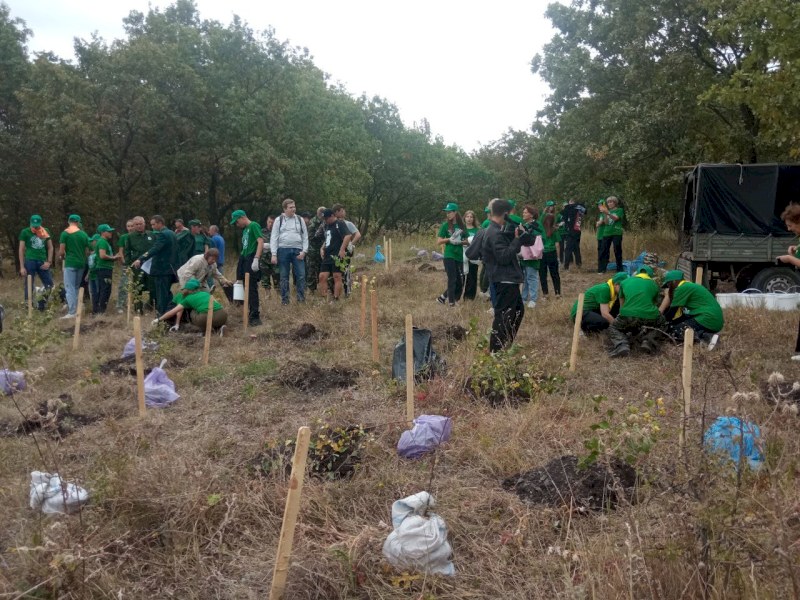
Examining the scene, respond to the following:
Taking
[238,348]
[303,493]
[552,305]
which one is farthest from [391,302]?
[303,493]

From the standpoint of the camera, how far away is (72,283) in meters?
10.7

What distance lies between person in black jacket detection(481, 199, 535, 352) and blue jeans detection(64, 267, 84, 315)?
23.2 ft

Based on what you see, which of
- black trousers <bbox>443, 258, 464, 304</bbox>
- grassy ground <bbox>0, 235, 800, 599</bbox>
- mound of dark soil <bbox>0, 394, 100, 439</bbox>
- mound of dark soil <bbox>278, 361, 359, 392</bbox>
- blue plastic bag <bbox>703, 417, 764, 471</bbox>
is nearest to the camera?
grassy ground <bbox>0, 235, 800, 599</bbox>

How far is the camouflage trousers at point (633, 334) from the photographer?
7035mm

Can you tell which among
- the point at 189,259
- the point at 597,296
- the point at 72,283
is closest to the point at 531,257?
the point at 597,296

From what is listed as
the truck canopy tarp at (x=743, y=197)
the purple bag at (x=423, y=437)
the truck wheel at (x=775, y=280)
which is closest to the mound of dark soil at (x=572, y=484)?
the purple bag at (x=423, y=437)

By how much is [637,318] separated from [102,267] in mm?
8072

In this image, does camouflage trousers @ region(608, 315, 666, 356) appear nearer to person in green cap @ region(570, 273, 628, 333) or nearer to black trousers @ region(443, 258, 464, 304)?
person in green cap @ region(570, 273, 628, 333)

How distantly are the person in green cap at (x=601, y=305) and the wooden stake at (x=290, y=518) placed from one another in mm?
5256

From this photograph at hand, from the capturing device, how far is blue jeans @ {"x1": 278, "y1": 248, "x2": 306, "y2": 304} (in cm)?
991

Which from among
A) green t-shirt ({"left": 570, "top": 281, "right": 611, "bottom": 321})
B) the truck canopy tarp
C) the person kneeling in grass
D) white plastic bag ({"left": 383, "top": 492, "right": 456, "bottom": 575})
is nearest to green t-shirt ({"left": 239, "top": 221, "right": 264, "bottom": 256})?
the person kneeling in grass

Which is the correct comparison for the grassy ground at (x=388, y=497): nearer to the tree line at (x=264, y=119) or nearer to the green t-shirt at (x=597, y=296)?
the green t-shirt at (x=597, y=296)

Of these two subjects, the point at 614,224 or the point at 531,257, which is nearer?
the point at 531,257

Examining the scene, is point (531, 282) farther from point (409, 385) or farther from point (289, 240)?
point (409, 385)
